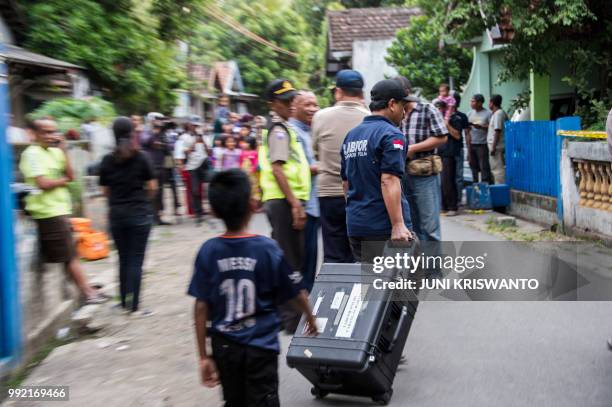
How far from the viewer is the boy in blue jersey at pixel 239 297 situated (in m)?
3.55

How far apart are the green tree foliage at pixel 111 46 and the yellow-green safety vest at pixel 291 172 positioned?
28.6 ft

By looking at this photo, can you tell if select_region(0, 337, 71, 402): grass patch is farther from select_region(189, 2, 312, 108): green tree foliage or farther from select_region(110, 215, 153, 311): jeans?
select_region(189, 2, 312, 108): green tree foliage

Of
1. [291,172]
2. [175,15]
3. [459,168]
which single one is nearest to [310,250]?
[291,172]

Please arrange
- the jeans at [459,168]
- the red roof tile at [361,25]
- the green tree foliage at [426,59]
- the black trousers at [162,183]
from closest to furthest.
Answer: the jeans at [459,168], the black trousers at [162,183], the green tree foliage at [426,59], the red roof tile at [361,25]

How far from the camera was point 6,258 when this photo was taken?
553 cm

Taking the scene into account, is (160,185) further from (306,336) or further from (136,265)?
(306,336)

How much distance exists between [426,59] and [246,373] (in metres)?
19.5

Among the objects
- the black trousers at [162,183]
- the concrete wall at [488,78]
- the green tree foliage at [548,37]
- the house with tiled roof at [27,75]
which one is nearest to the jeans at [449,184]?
the green tree foliage at [548,37]

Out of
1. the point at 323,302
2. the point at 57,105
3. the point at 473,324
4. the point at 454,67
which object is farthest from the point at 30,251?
the point at 454,67

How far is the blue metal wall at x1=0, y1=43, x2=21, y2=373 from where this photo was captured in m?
5.50

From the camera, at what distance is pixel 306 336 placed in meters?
4.58

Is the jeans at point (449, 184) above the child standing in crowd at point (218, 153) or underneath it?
underneath

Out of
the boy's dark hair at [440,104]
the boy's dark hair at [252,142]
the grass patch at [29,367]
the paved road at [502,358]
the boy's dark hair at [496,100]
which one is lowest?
the grass patch at [29,367]

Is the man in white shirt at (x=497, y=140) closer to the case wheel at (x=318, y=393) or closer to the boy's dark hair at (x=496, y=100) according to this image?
the boy's dark hair at (x=496, y=100)
